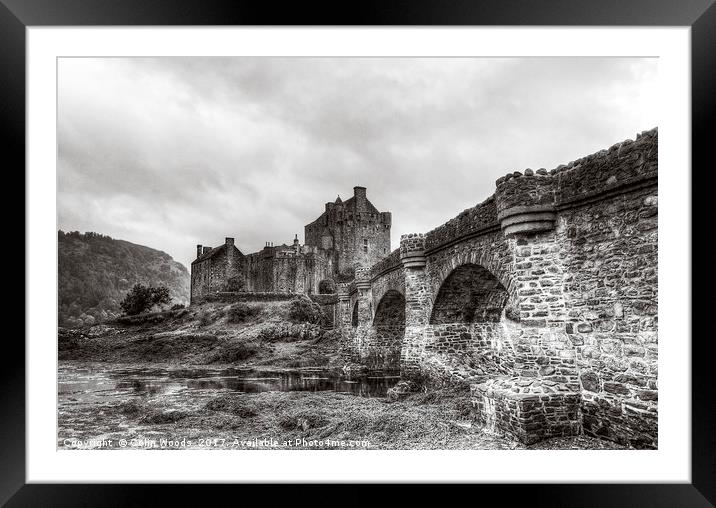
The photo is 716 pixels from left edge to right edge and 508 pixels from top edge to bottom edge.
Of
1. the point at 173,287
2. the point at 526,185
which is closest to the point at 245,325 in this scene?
the point at 173,287

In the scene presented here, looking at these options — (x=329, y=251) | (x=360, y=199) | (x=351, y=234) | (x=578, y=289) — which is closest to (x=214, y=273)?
(x=578, y=289)

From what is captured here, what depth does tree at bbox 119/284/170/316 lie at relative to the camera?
28.3 feet

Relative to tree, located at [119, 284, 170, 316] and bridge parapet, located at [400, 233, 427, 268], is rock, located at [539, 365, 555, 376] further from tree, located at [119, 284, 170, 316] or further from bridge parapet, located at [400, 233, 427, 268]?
tree, located at [119, 284, 170, 316]

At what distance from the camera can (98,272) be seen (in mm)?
7305

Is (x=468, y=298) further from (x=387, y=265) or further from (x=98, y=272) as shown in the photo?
(x=98, y=272)

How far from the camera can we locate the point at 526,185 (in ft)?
19.5

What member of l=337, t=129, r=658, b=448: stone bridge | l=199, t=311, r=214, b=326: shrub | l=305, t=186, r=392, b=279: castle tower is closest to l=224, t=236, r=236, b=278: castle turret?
l=199, t=311, r=214, b=326: shrub

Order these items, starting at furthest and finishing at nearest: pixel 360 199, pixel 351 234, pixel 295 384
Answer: pixel 351 234 → pixel 360 199 → pixel 295 384

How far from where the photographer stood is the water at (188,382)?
7495 mm

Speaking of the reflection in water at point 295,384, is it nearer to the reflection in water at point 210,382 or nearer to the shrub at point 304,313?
the reflection in water at point 210,382

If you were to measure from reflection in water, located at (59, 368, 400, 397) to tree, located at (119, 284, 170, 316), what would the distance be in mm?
1373
